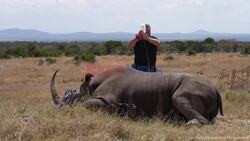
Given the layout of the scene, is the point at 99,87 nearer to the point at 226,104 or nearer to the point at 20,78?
the point at 226,104

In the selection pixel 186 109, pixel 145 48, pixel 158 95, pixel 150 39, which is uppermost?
pixel 150 39

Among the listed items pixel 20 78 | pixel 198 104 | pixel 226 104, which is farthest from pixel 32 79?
pixel 198 104

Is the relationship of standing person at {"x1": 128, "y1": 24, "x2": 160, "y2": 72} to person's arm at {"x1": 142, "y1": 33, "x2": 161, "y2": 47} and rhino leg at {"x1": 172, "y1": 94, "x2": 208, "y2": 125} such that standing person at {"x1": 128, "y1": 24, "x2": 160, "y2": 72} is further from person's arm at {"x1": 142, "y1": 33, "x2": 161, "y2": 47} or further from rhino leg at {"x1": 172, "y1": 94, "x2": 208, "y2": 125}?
rhino leg at {"x1": 172, "y1": 94, "x2": 208, "y2": 125}

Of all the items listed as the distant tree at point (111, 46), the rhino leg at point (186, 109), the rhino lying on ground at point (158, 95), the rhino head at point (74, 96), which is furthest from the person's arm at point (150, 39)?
the distant tree at point (111, 46)

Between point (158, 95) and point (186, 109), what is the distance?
0.60 metres

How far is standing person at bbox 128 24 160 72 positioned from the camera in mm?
8359

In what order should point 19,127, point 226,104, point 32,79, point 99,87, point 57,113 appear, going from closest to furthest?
point 19,127 → point 57,113 → point 99,87 → point 226,104 → point 32,79

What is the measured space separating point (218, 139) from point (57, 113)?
2.55 m

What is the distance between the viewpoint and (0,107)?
6.86 m

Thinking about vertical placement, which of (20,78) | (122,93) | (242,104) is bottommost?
(20,78)

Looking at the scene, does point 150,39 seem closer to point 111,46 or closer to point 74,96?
point 74,96

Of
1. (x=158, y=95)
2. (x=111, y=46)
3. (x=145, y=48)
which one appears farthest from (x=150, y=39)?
(x=111, y=46)

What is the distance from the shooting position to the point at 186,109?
7039mm

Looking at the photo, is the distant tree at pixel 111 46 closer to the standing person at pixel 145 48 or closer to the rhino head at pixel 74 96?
the standing person at pixel 145 48
